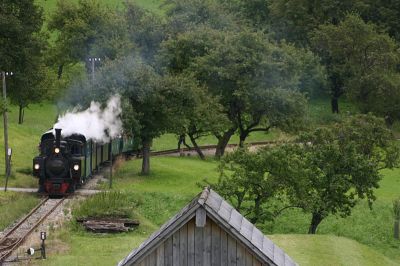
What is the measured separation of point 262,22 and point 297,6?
19.9 feet

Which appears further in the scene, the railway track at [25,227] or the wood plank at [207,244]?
the railway track at [25,227]

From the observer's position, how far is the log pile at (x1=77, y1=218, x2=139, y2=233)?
33.7 metres

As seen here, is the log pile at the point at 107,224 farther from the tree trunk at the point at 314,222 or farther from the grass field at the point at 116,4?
the grass field at the point at 116,4

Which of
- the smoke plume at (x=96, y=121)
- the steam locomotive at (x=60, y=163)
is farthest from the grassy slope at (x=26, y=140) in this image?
the smoke plume at (x=96, y=121)

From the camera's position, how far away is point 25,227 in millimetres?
33812

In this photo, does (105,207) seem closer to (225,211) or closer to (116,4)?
(225,211)

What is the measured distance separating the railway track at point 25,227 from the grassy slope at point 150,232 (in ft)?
4.28

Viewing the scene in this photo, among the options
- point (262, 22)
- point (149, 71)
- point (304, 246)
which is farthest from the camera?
point (262, 22)

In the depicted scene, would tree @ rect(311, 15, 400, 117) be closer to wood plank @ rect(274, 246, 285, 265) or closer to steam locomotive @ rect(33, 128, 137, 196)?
steam locomotive @ rect(33, 128, 137, 196)

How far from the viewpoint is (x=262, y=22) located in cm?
9238

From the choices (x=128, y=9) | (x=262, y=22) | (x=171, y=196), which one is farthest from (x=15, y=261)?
(x=262, y=22)

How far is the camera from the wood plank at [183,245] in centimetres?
1584

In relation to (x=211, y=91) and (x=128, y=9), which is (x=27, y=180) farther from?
(x=128, y=9)

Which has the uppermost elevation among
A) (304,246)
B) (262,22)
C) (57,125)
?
(262,22)
